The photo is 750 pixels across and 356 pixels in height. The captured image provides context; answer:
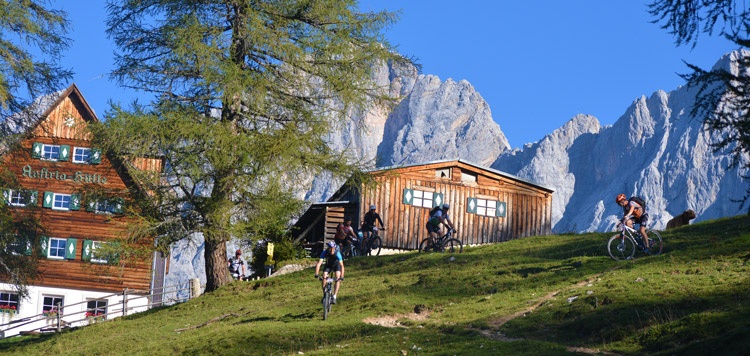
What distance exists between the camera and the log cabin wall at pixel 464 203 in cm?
4422

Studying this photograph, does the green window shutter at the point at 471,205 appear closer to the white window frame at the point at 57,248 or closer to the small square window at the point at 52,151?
the white window frame at the point at 57,248

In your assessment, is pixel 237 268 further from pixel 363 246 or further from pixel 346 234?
pixel 363 246

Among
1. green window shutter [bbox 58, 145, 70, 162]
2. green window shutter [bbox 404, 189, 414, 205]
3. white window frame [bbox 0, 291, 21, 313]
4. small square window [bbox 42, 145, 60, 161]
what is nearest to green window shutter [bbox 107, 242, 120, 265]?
green window shutter [bbox 404, 189, 414, 205]

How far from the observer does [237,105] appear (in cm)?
3112

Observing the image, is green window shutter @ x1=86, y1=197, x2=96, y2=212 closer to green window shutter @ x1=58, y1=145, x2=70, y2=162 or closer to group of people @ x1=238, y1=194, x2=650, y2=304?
group of people @ x1=238, y1=194, x2=650, y2=304

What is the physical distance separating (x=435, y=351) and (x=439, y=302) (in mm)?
6145

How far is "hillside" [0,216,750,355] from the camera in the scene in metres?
17.6

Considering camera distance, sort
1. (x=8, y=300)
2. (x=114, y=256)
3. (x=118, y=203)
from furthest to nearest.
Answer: (x=8, y=300), (x=118, y=203), (x=114, y=256)

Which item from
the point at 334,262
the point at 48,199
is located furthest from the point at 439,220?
the point at 48,199

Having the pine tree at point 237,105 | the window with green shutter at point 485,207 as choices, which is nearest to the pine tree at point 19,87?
the pine tree at point 237,105

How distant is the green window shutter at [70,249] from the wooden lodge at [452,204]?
14.4m

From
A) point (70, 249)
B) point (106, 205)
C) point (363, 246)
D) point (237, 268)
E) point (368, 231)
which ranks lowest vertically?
point (237, 268)

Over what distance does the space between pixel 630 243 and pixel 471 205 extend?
19355 mm

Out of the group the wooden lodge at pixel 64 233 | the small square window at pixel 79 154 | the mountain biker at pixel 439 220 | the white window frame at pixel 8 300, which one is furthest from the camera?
the small square window at pixel 79 154
